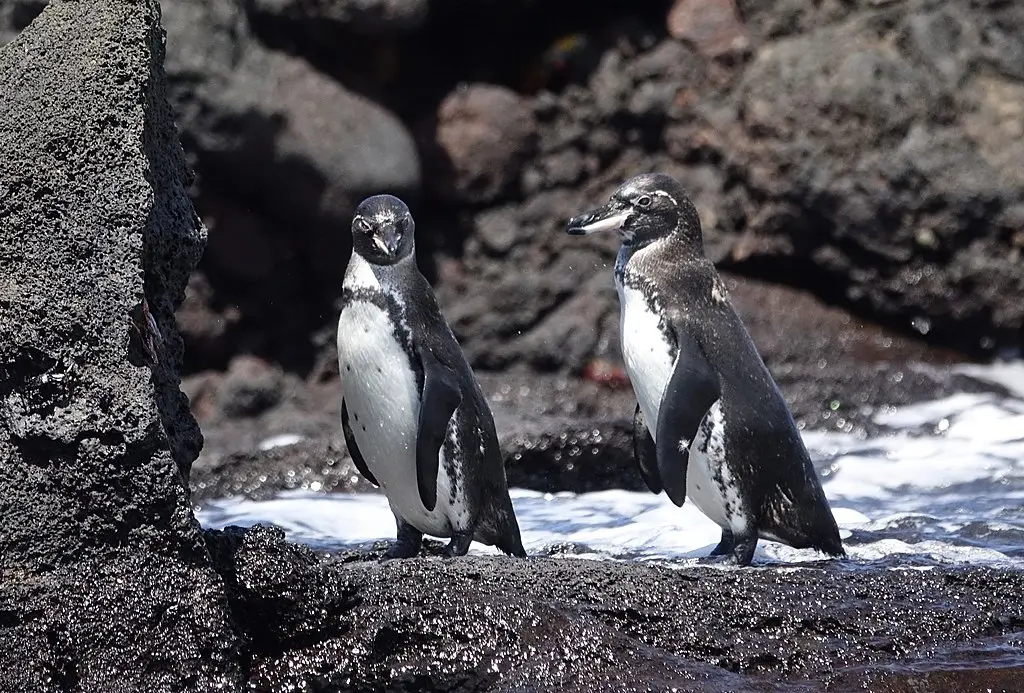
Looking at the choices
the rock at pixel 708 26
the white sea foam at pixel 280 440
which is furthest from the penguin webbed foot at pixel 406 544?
the rock at pixel 708 26

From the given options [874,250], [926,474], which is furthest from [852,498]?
[874,250]

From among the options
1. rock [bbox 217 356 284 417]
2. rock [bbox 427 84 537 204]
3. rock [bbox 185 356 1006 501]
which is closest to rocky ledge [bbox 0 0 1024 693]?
rock [bbox 185 356 1006 501]

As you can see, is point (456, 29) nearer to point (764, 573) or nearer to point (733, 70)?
point (733, 70)

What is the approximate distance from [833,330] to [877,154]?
48.9 inches

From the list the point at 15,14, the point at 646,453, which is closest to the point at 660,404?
the point at 646,453

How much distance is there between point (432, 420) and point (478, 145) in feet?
20.8

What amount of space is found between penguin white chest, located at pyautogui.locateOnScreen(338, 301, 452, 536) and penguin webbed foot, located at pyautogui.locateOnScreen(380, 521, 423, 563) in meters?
0.08

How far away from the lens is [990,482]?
7402 mm

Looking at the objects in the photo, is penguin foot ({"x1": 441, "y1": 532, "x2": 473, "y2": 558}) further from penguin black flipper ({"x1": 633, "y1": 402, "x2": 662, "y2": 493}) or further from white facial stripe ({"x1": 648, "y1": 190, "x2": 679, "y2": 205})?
white facial stripe ({"x1": 648, "y1": 190, "x2": 679, "y2": 205})

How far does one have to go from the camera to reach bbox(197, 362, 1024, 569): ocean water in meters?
5.68

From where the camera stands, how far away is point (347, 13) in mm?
10219

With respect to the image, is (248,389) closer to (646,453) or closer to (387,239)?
(646,453)

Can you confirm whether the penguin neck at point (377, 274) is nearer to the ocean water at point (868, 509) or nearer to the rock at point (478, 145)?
the ocean water at point (868, 509)

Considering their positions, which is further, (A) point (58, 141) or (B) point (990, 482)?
(B) point (990, 482)
